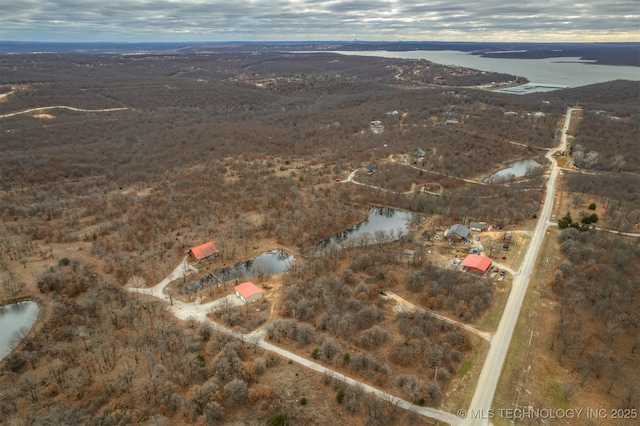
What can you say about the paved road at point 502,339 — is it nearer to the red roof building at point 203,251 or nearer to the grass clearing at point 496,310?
the grass clearing at point 496,310

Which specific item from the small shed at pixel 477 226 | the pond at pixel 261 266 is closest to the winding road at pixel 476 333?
the pond at pixel 261 266

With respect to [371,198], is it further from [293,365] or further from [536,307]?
[293,365]

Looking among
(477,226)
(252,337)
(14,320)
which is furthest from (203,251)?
(477,226)

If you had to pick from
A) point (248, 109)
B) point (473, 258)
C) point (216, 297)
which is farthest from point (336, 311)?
point (248, 109)

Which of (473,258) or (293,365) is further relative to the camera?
A: (473,258)

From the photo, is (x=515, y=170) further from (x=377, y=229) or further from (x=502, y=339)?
(x=502, y=339)

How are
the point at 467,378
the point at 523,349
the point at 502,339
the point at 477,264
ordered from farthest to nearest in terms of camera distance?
the point at 477,264 → the point at 502,339 → the point at 523,349 → the point at 467,378
